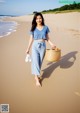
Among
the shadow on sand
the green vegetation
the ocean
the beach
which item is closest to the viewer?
the beach

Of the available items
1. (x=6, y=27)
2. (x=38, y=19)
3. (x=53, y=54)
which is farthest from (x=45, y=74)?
(x=6, y=27)

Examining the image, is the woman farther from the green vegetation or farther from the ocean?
the ocean

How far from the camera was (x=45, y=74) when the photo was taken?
3.09 metres

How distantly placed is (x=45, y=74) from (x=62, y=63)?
0.29 m

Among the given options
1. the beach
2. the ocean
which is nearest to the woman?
the beach

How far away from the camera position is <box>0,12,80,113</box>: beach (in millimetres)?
2621

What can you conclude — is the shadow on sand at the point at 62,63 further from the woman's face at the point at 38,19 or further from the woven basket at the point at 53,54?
the woman's face at the point at 38,19

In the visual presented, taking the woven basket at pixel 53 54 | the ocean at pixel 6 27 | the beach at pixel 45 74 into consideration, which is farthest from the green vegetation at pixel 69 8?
the ocean at pixel 6 27

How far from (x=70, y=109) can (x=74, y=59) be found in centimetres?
92

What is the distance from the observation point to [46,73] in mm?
3115

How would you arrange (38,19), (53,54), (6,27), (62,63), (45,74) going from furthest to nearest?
(6,27)
(62,63)
(45,74)
(53,54)
(38,19)

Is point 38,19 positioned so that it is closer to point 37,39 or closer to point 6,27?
point 37,39

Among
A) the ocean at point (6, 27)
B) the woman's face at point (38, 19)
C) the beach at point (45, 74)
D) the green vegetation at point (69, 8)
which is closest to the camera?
the beach at point (45, 74)

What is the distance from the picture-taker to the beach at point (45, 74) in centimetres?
262
